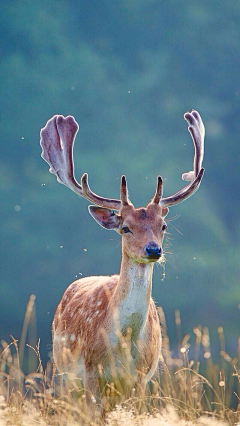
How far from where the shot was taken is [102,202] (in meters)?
5.97

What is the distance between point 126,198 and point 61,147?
1.83 m

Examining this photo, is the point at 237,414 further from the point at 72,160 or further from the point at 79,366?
the point at 72,160

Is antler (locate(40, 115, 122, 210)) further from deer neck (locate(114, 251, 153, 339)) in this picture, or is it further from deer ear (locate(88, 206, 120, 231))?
deer neck (locate(114, 251, 153, 339))

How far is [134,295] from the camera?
5.16 meters

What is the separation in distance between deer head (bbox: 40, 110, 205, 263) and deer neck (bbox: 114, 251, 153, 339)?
0.40ft

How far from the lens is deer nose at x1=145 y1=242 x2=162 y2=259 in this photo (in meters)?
4.86

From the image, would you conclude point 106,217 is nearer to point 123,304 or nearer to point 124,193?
point 124,193

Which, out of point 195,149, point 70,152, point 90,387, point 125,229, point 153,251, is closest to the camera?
point 153,251

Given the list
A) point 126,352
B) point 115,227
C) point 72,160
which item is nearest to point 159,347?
point 126,352

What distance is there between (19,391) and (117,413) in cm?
127

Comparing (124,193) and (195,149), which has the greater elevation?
(195,149)

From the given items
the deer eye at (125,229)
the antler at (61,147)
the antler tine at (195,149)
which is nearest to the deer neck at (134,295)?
the deer eye at (125,229)

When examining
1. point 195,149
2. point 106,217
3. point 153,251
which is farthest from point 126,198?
point 195,149

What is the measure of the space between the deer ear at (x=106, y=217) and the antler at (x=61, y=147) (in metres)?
0.69
